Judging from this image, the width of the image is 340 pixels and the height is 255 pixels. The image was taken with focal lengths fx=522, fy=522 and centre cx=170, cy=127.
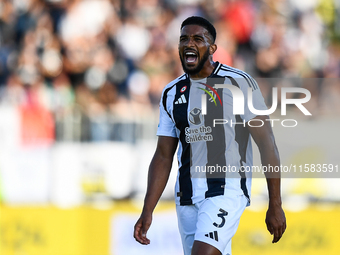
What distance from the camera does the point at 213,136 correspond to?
4203 mm

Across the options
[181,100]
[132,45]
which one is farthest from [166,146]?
[132,45]

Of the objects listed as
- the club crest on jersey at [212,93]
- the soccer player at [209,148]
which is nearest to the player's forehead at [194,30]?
the soccer player at [209,148]

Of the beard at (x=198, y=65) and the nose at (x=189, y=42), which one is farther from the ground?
the nose at (x=189, y=42)

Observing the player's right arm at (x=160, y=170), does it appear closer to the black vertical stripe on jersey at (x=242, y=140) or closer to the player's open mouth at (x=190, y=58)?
the black vertical stripe on jersey at (x=242, y=140)

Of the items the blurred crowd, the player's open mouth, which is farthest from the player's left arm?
the blurred crowd

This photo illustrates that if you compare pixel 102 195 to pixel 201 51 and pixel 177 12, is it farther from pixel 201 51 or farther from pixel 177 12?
pixel 177 12

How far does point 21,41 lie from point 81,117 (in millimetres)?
3554

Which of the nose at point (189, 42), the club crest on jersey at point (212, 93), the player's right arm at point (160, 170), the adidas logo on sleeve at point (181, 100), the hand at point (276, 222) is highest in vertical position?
the nose at point (189, 42)

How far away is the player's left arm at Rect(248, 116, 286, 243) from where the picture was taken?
3834 mm

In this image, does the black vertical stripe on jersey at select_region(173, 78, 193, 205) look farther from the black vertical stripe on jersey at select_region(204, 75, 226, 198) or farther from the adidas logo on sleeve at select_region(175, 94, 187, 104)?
the black vertical stripe on jersey at select_region(204, 75, 226, 198)

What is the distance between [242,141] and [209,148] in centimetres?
27

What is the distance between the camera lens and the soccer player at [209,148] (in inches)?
156

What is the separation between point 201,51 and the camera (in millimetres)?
4191

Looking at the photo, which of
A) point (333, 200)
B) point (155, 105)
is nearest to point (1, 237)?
point (155, 105)
